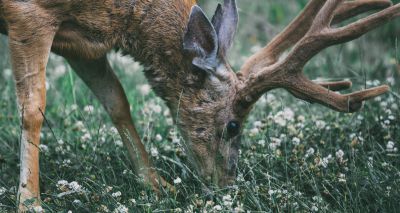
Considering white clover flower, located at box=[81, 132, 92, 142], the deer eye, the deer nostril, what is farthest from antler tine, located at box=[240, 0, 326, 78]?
white clover flower, located at box=[81, 132, 92, 142]

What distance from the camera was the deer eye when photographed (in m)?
5.39

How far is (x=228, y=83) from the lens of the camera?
536cm

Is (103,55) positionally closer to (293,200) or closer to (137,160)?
(137,160)

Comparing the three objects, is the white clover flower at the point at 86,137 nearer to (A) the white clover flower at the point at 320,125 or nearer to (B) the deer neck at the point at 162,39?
(B) the deer neck at the point at 162,39

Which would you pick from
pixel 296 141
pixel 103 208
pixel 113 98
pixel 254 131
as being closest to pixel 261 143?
pixel 296 141

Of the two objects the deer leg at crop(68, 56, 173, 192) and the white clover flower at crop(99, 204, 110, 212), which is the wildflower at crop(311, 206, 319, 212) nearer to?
the white clover flower at crop(99, 204, 110, 212)

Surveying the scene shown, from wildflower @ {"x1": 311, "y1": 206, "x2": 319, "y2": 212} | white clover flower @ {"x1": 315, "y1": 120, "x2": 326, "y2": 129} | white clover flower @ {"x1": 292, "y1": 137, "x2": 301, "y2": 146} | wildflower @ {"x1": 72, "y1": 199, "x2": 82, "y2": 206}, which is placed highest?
white clover flower @ {"x1": 315, "y1": 120, "x2": 326, "y2": 129}

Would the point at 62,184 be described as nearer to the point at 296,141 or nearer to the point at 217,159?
the point at 217,159

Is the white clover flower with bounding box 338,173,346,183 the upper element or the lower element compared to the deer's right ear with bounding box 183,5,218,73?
lower

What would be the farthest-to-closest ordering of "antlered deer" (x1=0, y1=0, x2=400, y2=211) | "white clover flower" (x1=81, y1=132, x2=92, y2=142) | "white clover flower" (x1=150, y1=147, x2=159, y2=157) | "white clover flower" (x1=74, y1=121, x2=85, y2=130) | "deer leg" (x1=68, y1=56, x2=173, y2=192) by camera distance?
"white clover flower" (x1=74, y1=121, x2=85, y2=130)
"deer leg" (x1=68, y1=56, x2=173, y2=192)
"white clover flower" (x1=81, y1=132, x2=92, y2=142)
"white clover flower" (x1=150, y1=147, x2=159, y2=157)
"antlered deer" (x1=0, y1=0, x2=400, y2=211)

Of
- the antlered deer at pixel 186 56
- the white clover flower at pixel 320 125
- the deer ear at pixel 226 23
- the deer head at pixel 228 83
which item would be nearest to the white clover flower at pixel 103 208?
the antlered deer at pixel 186 56

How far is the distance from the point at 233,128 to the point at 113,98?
3.77ft

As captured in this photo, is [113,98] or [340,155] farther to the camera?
[113,98]

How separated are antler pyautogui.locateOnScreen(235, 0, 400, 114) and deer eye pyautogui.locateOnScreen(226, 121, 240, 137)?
0.34 feet
